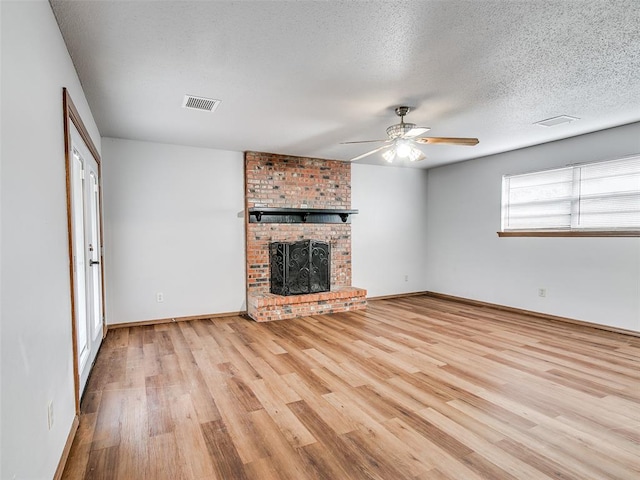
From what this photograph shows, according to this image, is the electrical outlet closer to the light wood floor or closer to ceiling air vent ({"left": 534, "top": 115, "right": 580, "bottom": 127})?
the light wood floor

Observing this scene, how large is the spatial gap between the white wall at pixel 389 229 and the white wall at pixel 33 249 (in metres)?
4.53

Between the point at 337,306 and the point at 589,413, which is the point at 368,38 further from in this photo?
the point at 337,306

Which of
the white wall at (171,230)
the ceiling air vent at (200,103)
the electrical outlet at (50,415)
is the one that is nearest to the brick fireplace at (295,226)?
the white wall at (171,230)

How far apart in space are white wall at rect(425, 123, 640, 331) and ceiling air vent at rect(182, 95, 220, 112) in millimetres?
4282

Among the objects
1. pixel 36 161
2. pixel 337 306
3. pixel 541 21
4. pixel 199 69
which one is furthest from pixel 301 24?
pixel 337 306

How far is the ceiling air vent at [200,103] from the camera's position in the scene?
306 centimetres

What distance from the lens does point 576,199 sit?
450 cm

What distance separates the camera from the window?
13.1ft

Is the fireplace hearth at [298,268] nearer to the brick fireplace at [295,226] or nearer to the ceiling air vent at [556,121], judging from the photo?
the brick fireplace at [295,226]

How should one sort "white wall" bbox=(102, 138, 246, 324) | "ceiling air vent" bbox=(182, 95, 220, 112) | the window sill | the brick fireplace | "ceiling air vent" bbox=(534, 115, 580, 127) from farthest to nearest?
the brick fireplace, "white wall" bbox=(102, 138, 246, 324), the window sill, "ceiling air vent" bbox=(534, 115, 580, 127), "ceiling air vent" bbox=(182, 95, 220, 112)

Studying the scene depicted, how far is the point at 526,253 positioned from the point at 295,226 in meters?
3.37

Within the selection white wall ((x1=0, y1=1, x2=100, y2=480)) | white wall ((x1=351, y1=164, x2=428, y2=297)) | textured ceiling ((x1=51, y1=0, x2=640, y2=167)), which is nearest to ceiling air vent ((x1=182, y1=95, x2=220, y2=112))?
textured ceiling ((x1=51, y1=0, x2=640, y2=167))

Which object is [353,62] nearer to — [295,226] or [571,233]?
[295,226]

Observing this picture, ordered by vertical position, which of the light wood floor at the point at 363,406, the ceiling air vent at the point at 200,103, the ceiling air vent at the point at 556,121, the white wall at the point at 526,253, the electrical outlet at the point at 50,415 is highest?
A: the ceiling air vent at the point at 556,121
